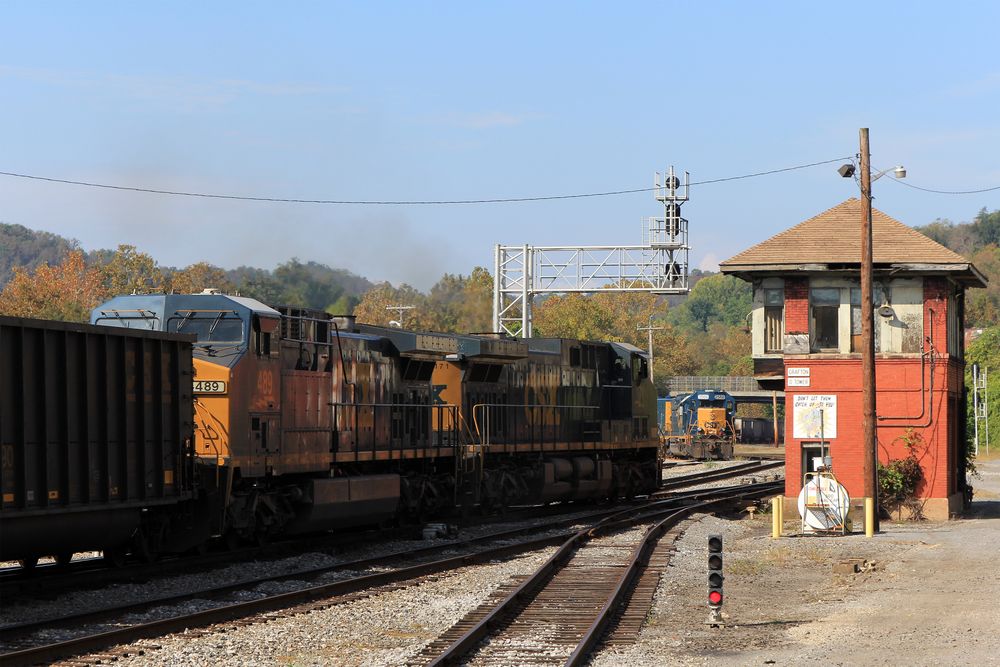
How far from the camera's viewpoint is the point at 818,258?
3017cm

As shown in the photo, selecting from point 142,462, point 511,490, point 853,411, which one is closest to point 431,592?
point 142,462

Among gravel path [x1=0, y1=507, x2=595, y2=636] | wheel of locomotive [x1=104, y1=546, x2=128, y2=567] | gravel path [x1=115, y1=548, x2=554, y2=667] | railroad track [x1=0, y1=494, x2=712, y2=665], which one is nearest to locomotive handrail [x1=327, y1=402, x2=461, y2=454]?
gravel path [x1=0, y1=507, x2=595, y2=636]

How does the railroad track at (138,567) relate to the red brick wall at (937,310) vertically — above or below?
below

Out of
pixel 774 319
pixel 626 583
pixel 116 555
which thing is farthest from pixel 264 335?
pixel 774 319

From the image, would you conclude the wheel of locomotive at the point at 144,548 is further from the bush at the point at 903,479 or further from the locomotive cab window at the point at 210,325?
the bush at the point at 903,479

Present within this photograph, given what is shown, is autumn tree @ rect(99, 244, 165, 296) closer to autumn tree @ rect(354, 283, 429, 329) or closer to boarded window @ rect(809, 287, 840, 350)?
autumn tree @ rect(354, 283, 429, 329)

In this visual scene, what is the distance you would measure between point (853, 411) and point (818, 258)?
3.59 m

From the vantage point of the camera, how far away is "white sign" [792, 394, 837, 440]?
1185 inches

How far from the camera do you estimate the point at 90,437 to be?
616 inches

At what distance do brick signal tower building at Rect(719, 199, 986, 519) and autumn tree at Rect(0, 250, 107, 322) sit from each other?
2289 inches

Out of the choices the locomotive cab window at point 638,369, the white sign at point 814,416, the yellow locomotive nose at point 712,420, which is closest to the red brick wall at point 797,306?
the white sign at point 814,416

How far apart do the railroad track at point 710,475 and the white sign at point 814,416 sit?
8161 millimetres

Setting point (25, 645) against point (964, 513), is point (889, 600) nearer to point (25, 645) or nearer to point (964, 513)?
point (25, 645)

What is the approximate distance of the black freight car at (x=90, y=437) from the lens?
1443 centimetres
